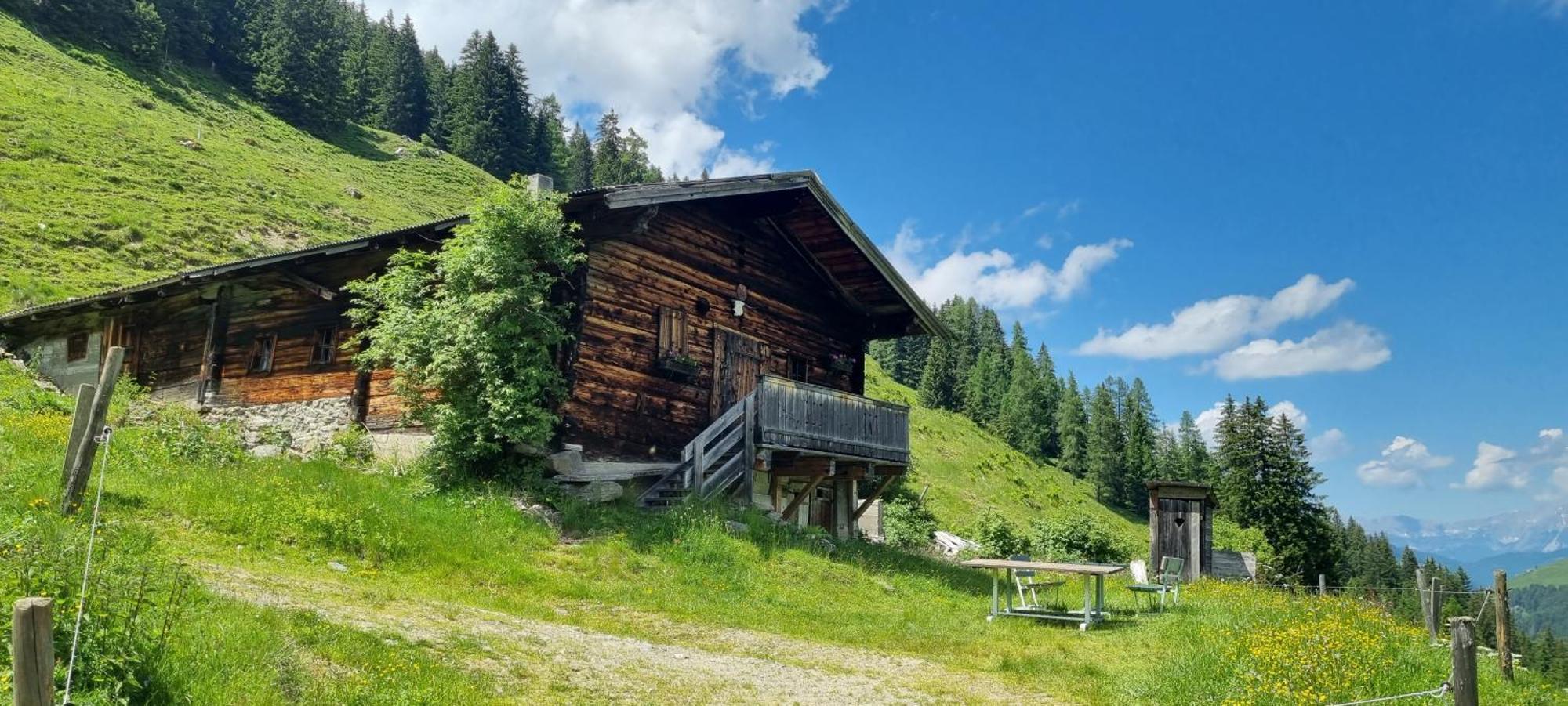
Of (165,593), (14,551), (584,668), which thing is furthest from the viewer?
(584,668)

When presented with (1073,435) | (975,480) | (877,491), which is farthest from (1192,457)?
(877,491)

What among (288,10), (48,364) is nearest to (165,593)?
(48,364)

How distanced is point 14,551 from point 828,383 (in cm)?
1976

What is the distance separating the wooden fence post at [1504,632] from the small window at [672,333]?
13792mm

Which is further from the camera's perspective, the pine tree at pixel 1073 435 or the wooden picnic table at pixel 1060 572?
the pine tree at pixel 1073 435

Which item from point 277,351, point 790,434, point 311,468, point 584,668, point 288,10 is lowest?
point 584,668

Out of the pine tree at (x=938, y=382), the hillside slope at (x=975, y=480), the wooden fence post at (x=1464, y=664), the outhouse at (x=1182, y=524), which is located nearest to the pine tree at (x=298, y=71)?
the hillside slope at (x=975, y=480)

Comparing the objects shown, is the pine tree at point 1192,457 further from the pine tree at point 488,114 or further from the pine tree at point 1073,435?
the pine tree at point 488,114

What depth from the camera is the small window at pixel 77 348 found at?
2554 centimetres

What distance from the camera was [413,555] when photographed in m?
12.9

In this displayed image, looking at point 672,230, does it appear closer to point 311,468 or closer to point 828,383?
point 828,383

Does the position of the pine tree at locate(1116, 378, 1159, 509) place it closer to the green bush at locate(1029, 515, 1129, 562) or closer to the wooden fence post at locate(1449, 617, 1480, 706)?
the green bush at locate(1029, 515, 1129, 562)

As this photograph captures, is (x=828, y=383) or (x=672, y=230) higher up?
(x=672, y=230)

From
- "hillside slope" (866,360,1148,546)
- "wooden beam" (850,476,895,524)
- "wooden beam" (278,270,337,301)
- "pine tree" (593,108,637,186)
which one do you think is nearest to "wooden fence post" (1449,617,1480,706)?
"wooden beam" (850,476,895,524)
